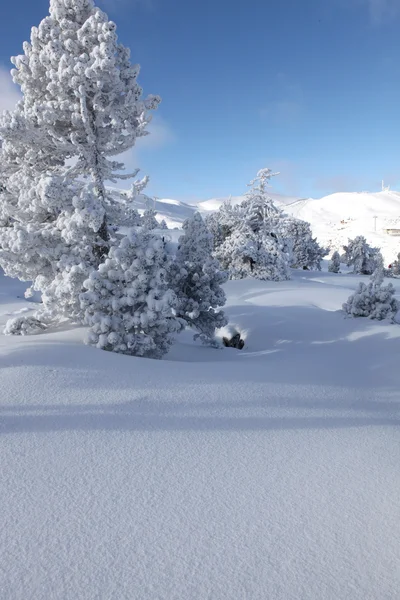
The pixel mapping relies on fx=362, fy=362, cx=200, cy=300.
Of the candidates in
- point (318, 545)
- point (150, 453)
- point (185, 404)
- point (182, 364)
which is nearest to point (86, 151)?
point (182, 364)

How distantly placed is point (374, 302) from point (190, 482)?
10.2 metres

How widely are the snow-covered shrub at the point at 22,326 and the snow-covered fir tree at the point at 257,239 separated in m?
19.6

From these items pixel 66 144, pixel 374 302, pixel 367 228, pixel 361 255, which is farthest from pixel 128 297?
pixel 367 228

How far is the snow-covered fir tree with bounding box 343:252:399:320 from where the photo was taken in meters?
11.0

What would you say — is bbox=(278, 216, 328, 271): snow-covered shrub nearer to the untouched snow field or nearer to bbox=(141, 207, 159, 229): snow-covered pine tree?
bbox=(141, 207, 159, 229): snow-covered pine tree

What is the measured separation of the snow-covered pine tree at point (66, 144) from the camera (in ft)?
24.7

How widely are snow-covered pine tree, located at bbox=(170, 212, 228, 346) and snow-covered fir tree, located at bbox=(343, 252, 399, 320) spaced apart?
14.8ft

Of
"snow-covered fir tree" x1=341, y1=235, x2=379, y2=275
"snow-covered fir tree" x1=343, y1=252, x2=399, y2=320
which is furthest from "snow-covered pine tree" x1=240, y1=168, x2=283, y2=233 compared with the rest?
"snow-covered fir tree" x1=341, y1=235, x2=379, y2=275

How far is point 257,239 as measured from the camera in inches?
1089

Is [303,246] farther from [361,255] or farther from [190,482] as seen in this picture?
[190,482]

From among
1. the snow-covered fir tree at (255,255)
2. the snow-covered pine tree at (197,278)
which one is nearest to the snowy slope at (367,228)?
the snow-covered fir tree at (255,255)

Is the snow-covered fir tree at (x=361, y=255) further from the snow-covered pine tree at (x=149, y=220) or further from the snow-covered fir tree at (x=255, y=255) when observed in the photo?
the snow-covered pine tree at (x=149, y=220)

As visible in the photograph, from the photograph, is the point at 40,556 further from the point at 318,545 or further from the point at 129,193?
the point at 129,193

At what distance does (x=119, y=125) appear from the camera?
8.27 metres
